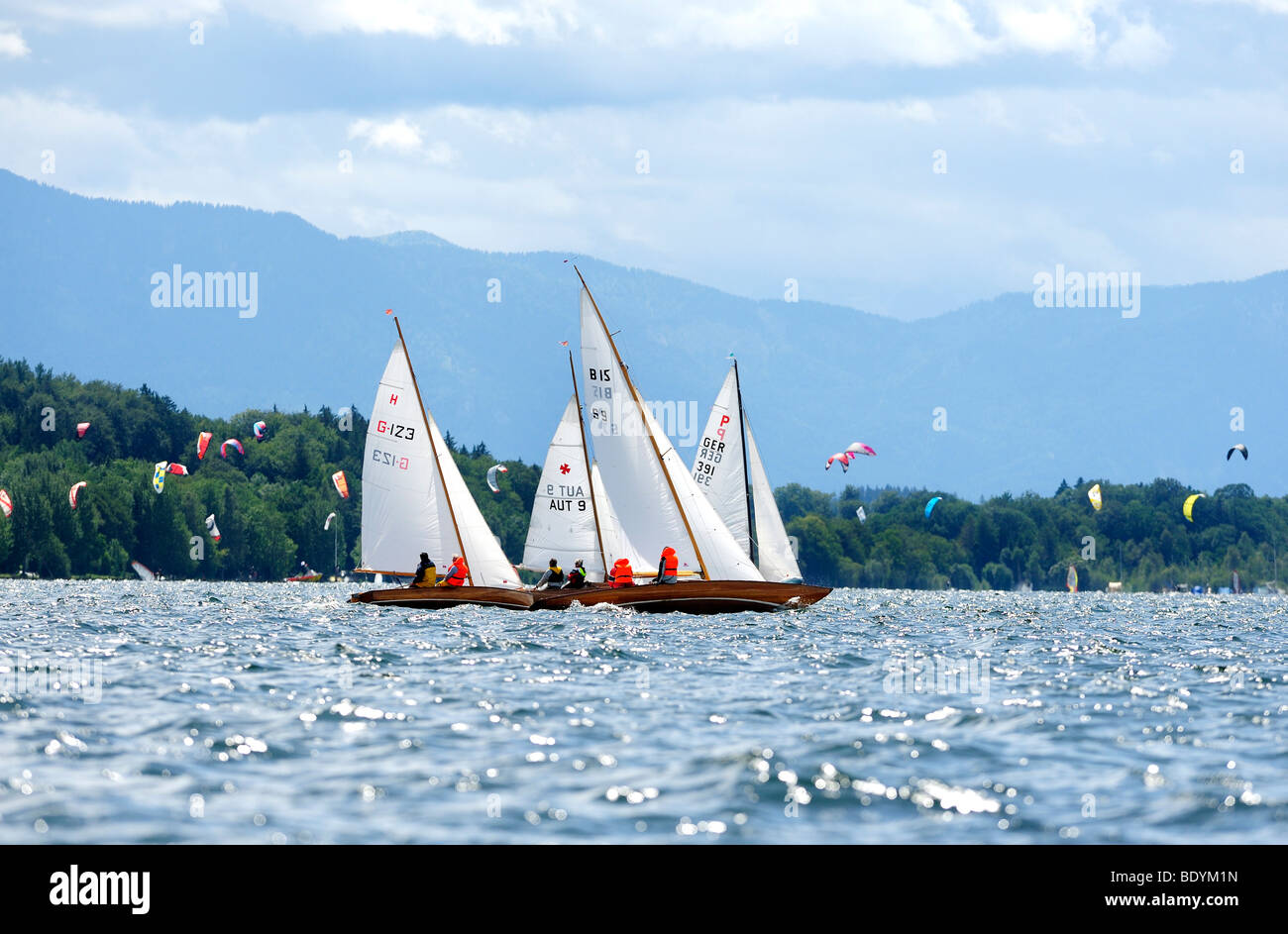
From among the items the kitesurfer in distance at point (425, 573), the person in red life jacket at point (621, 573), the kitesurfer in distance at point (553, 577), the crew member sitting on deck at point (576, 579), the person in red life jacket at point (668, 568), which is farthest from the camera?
the kitesurfer in distance at point (425, 573)

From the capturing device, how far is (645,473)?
5459 cm

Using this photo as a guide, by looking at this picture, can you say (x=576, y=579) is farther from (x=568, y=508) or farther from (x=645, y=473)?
(x=645, y=473)

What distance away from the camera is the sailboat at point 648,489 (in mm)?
54219

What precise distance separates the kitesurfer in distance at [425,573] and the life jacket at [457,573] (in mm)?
480

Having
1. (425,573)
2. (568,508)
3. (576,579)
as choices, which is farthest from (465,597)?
(568,508)

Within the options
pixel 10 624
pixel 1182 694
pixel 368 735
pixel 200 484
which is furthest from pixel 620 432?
pixel 200 484

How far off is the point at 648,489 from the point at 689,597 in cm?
437

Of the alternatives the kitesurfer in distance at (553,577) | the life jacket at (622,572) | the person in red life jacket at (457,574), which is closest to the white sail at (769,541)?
the life jacket at (622,572)

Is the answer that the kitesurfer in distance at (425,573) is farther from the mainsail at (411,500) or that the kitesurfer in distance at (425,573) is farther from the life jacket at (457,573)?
the mainsail at (411,500)

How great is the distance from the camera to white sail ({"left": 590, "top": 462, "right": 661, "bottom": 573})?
5616cm

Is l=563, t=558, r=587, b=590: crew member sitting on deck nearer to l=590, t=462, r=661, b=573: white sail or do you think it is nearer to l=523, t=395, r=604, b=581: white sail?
l=590, t=462, r=661, b=573: white sail
